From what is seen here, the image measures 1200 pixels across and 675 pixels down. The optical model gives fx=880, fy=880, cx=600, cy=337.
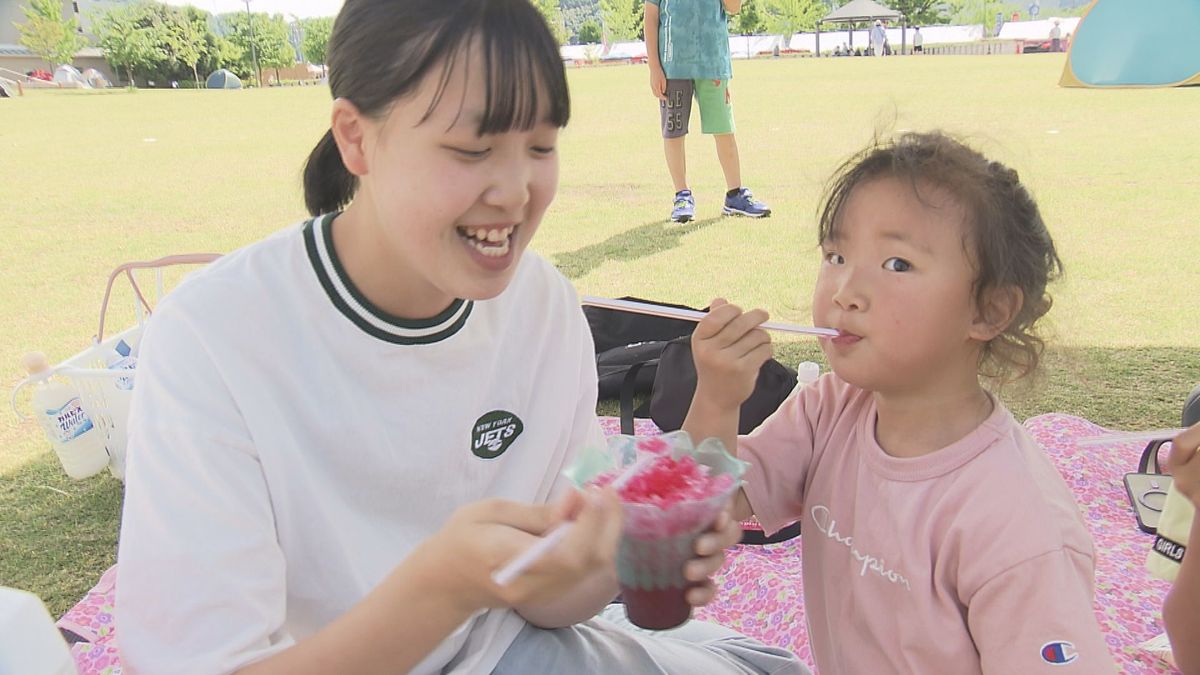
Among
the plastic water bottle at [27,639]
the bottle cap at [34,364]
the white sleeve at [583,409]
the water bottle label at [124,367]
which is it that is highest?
the white sleeve at [583,409]

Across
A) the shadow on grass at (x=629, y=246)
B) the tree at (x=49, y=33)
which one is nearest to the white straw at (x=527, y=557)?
the shadow on grass at (x=629, y=246)

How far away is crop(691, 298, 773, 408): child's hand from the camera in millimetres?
1526

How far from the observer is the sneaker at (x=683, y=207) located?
259 inches

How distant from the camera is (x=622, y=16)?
55.7 meters

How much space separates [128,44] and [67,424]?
4195 cm

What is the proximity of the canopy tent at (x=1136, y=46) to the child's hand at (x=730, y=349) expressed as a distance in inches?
108

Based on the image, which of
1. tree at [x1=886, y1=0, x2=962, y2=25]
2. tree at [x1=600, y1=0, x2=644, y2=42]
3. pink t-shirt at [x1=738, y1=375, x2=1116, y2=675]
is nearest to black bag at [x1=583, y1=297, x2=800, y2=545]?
pink t-shirt at [x1=738, y1=375, x2=1116, y2=675]

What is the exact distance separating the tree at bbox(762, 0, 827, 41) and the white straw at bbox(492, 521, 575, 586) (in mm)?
59359

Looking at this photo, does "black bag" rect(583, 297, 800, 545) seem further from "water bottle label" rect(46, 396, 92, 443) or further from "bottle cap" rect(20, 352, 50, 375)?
"bottle cap" rect(20, 352, 50, 375)

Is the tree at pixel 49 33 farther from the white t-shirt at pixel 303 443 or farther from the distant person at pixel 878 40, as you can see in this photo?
the white t-shirt at pixel 303 443

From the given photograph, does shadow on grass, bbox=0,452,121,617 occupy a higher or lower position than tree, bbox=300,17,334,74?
lower

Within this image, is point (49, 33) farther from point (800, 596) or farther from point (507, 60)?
point (507, 60)

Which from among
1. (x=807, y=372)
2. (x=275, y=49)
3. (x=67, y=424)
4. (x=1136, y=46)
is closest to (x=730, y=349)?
(x=807, y=372)

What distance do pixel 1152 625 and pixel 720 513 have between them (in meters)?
1.67
